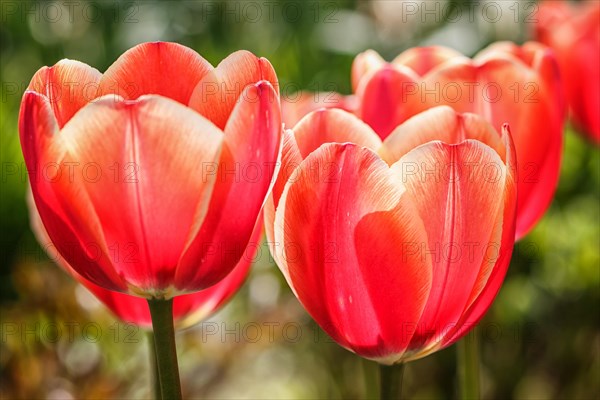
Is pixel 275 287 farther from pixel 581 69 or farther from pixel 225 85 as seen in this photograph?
pixel 225 85

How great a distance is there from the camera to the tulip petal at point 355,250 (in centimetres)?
53

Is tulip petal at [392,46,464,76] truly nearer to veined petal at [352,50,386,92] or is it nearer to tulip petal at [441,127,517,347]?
veined petal at [352,50,386,92]

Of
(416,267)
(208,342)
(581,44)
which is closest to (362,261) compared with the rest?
(416,267)

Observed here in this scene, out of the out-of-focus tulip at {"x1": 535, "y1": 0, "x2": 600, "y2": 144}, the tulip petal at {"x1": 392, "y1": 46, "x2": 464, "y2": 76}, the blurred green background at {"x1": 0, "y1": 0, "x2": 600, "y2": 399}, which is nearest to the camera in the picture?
the tulip petal at {"x1": 392, "y1": 46, "x2": 464, "y2": 76}

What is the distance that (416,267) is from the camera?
0.55 meters

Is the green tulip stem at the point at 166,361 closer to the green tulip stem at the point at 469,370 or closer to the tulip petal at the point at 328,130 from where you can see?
the tulip petal at the point at 328,130

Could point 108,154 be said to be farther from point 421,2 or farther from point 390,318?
point 421,2

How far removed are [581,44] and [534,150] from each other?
0.44 metres

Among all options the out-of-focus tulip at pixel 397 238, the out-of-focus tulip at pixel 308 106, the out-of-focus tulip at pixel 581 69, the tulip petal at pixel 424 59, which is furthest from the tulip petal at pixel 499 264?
the out-of-focus tulip at pixel 581 69

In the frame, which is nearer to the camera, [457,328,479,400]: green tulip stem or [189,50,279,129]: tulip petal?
[189,50,279,129]: tulip petal

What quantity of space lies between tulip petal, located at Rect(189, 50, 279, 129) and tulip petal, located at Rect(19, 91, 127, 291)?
0.08 m

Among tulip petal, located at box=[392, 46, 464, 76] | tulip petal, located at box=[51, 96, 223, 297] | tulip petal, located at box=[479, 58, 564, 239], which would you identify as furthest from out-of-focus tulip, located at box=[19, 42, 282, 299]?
tulip petal, located at box=[392, 46, 464, 76]

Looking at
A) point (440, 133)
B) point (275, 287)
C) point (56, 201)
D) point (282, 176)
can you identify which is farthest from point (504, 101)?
point (275, 287)

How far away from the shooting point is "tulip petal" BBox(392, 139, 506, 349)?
0.54 meters
